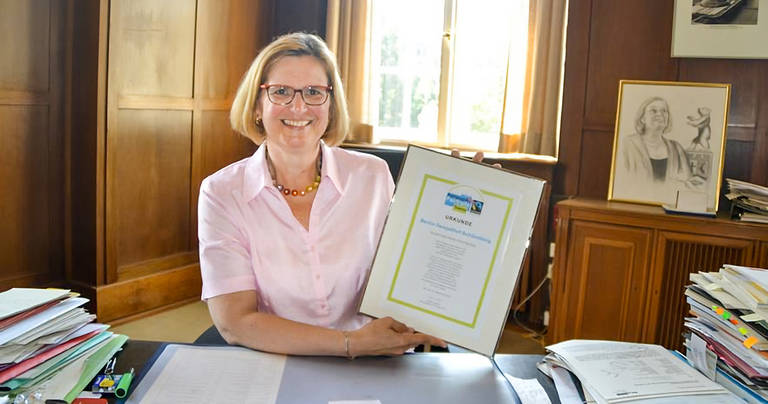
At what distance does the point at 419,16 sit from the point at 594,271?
5.84ft

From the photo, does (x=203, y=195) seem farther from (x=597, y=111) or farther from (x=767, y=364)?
(x=597, y=111)

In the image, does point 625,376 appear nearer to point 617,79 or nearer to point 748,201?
point 748,201

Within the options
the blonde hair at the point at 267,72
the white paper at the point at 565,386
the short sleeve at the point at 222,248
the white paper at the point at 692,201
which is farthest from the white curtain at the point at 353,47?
the white paper at the point at 565,386

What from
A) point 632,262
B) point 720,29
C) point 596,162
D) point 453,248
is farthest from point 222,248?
point 720,29

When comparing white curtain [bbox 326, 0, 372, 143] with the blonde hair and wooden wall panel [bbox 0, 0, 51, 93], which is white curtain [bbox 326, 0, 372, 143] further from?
the blonde hair

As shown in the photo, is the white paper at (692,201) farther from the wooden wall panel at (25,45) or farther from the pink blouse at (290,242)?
the wooden wall panel at (25,45)

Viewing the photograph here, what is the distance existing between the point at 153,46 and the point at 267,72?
210 cm

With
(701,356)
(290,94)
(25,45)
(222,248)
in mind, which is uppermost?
(25,45)

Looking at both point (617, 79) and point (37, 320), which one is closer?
point (37, 320)

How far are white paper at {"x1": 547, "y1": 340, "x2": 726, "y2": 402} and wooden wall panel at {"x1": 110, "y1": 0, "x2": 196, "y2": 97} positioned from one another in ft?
9.23

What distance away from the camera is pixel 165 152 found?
3947 mm

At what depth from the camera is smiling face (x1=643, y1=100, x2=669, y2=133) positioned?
11.0ft

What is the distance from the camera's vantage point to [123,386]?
4.25 feet

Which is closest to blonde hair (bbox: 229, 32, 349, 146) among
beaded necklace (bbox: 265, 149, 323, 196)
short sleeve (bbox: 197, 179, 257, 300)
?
beaded necklace (bbox: 265, 149, 323, 196)
